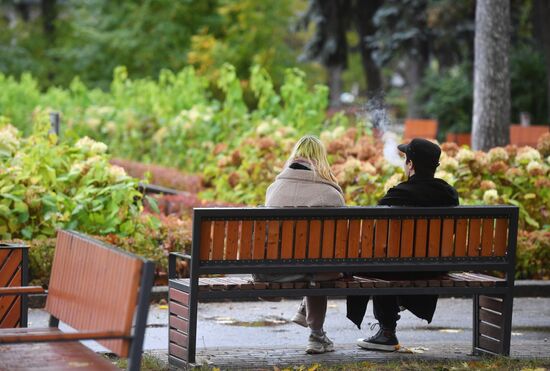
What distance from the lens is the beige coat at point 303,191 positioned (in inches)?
284

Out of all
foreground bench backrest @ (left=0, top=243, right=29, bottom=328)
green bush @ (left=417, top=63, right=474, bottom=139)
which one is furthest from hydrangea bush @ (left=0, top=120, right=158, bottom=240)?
green bush @ (left=417, top=63, right=474, bottom=139)

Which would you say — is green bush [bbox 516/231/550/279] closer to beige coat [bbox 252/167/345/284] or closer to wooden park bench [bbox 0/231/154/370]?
beige coat [bbox 252/167/345/284]

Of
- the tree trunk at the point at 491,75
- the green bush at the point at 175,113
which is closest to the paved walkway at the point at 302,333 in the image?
the green bush at the point at 175,113

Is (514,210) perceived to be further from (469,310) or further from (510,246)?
(469,310)

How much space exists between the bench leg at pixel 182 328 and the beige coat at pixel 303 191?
888mm

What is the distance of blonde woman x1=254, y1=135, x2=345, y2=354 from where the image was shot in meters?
7.22

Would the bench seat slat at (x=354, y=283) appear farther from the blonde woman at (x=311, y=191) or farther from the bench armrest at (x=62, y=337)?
the bench armrest at (x=62, y=337)

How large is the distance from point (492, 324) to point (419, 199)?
0.92 meters

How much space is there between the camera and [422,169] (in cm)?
745

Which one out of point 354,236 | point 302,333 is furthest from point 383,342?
point 302,333

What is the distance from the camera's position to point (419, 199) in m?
7.34

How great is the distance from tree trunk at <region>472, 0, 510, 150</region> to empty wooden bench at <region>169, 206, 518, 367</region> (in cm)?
806

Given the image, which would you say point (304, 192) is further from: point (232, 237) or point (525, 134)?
point (525, 134)

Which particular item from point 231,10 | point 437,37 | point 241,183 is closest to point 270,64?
point 231,10
